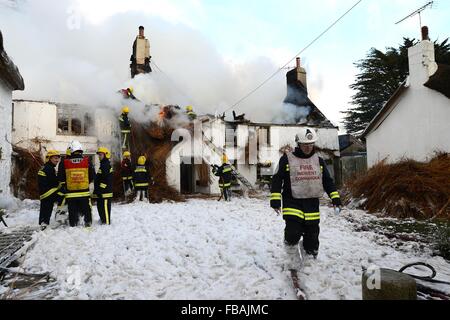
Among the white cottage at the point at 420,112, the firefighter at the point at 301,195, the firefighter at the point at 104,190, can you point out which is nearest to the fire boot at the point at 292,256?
the firefighter at the point at 301,195

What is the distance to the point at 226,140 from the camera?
17953 mm

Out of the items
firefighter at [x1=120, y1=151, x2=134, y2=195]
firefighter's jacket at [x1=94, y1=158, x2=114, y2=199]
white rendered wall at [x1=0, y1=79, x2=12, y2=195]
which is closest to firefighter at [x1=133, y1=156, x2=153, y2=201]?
firefighter at [x1=120, y1=151, x2=134, y2=195]

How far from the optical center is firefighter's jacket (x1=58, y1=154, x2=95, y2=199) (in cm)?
635

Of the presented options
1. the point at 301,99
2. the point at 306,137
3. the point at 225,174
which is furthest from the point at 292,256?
the point at 301,99

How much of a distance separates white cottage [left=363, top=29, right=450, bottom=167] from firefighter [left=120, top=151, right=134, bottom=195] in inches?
412

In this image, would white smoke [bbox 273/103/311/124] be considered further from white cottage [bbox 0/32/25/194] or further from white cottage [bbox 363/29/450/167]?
white cottage [bbox 0/32/25/194]

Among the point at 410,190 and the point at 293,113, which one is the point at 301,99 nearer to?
the point at 293,113

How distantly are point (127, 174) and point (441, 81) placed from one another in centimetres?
1247

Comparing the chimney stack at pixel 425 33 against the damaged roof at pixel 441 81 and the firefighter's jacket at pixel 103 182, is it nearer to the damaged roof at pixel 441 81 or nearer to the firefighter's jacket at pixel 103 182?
the damaged roof at pixel 441 81

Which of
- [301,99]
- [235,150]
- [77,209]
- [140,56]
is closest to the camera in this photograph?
[77,209]

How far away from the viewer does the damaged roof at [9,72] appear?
8.51 m

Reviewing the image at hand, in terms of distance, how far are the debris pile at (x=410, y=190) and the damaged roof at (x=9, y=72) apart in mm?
11398

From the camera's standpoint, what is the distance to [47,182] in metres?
6.81
